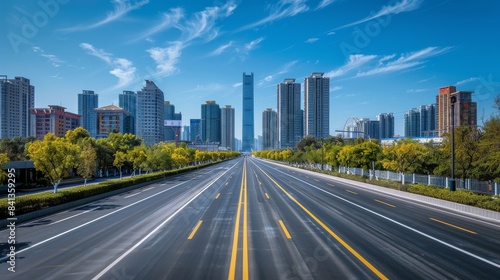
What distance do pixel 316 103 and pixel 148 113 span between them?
10019 centimetres

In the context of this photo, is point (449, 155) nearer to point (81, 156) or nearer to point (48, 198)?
point (48, 198)

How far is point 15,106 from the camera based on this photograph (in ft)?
418

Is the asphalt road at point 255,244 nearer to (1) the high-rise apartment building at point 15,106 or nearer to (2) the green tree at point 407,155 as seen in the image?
(2) the green tree at point 407,155

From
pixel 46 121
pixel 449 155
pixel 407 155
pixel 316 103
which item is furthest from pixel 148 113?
pixel 449 155

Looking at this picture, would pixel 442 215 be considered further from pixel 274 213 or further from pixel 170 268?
pixel 170 268

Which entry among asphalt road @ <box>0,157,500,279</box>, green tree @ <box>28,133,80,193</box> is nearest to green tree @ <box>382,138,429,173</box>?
asphalt road @ <box>0,157,500,279</box>

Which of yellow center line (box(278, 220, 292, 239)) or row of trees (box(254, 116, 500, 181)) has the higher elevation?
row of trees (box(254, 116, 500, 181))

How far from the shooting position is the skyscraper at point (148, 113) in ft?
516

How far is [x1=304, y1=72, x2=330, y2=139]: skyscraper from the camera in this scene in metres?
167

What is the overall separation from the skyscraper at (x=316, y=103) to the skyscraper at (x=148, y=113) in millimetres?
90456

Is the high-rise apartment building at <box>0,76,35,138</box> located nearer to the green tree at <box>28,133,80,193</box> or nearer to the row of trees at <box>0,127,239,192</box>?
the row of trees at <box>0,127,239,192</box>

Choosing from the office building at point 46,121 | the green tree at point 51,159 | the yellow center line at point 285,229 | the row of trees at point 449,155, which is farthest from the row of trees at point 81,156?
the office building at point 46,121

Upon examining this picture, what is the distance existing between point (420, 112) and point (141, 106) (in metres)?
158

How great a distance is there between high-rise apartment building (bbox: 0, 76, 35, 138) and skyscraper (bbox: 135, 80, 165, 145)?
5049cm
